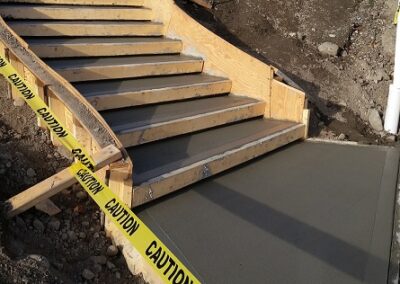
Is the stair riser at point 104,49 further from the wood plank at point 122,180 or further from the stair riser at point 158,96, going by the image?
the wood plank at point 122,180

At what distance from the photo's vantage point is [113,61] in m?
5.38

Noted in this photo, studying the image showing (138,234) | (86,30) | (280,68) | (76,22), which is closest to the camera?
(138,234)

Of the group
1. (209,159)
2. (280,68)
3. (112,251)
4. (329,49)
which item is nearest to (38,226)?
(112,251)

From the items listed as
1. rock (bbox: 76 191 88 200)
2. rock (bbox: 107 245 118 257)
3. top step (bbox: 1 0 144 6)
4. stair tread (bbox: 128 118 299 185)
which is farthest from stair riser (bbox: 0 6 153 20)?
rock (bbox: 107 245 118 257)

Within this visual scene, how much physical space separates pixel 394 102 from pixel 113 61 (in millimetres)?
3661

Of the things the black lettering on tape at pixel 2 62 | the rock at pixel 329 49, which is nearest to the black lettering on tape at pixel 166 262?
the black lettering on tape at pixel 2 62

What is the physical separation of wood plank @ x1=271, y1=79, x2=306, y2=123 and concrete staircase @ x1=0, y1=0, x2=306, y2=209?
99 mm

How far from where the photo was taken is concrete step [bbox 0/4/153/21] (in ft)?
18.4

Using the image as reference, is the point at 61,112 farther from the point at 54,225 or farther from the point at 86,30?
the point at 86,30

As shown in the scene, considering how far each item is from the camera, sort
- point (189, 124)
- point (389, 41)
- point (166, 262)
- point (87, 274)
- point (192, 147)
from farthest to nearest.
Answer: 1. point (389, 41)
2. point (189, 124)
3. point (192, 147)
4. point (87, 274)
5. point (166, 262)

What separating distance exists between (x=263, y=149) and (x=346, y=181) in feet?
3.08

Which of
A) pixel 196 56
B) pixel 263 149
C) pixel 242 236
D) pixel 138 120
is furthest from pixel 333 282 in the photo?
pixel 196 56

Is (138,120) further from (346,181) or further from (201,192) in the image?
(346,181)

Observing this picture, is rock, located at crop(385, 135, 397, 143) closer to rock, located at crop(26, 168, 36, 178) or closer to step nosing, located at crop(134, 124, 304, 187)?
step nosing, located at crop(134, 124, 304, 187)
